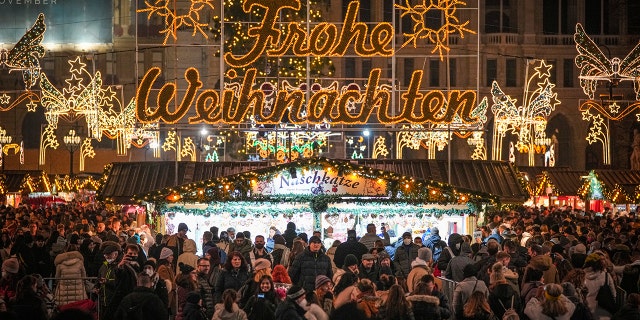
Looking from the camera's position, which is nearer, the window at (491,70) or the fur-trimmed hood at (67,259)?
the fur-trimmed hood at (67,259)

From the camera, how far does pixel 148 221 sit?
1097 inches

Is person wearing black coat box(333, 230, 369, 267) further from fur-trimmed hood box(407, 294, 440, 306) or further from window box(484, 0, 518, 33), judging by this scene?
window box(484, 0, 518, 33)

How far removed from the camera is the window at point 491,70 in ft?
221

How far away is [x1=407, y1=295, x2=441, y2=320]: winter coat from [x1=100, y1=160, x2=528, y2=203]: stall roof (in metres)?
15.9

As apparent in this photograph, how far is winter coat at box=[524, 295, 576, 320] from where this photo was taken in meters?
13.0

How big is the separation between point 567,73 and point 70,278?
2109 inches

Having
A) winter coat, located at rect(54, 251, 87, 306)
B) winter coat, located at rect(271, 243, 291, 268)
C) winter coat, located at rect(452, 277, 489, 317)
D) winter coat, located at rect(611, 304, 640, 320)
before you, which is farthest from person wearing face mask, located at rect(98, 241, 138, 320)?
winter coat, located at rect(611, 304, 640, 320)

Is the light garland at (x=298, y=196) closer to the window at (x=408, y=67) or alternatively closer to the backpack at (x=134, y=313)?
the backpack at (x=134, y=313)

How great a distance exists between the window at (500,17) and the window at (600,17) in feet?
12.5

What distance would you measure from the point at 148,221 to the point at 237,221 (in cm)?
205

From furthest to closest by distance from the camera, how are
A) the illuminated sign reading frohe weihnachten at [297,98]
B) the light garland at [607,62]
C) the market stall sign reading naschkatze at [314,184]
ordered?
the light garland at [607,62], the illuminated sign reading frohe weihnachten at [297,98], the market stall sign reading naschkatze at [314,184]

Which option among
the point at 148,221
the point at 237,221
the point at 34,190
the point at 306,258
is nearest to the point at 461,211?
the point at 237,221

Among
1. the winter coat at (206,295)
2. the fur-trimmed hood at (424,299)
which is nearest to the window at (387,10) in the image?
the winter coat at (206,295)

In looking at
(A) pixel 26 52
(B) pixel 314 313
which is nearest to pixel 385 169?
(A) pixel 26 52
